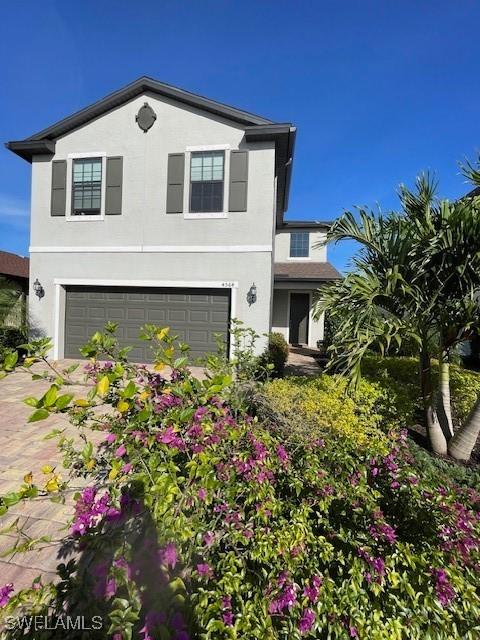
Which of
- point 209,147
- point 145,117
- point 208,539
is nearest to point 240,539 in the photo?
point 208,539

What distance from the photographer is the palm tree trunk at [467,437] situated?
13.2 ft

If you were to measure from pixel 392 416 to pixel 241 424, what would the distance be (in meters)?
3.47

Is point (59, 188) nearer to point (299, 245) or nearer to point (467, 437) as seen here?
point (299, 245)

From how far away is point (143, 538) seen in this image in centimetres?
161

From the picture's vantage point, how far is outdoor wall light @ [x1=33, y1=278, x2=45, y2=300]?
1021 cm

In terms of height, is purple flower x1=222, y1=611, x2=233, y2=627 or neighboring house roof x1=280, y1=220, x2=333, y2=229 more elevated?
neighboring house roof x1=280, y1=220, x2=333, y2=229

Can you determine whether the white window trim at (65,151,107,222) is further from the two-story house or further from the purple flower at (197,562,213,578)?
the purple flower at (197,562,213,578)

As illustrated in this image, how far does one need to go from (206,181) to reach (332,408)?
25.6 ft

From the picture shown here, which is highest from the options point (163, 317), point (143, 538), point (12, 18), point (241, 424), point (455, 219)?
point (12, 18)

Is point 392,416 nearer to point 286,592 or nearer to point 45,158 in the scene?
point 286,592

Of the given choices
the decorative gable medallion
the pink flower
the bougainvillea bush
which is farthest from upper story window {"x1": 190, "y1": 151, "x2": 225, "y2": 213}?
the pink flower

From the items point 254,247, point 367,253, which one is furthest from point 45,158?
point 367,253

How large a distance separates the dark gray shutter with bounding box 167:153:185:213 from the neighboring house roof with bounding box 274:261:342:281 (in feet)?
22.2

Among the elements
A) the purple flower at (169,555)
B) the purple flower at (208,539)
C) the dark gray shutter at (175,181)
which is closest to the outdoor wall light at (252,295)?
the dark gray shutter at (175,181)
